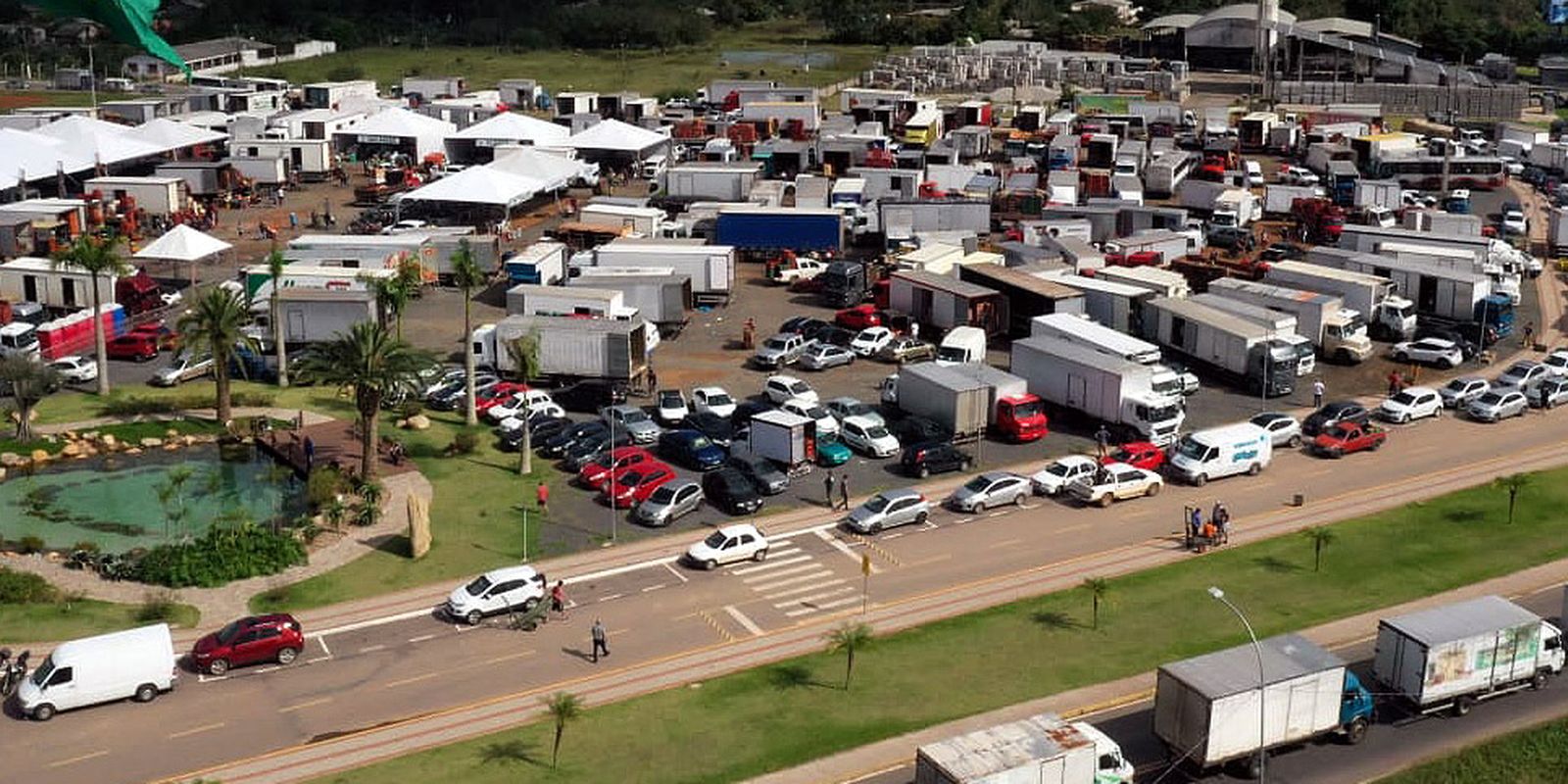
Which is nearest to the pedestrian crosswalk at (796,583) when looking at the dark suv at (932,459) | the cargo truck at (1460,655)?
the dark suv at (932,459)

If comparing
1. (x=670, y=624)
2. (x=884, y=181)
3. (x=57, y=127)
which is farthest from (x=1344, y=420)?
(x=57, y=127)

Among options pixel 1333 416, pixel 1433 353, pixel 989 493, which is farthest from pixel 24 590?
pixel 1433 353

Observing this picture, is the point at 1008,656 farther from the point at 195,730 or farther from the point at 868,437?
the point at 195,730

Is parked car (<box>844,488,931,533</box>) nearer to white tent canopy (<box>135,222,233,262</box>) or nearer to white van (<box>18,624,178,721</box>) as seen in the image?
white van (<box>18,624,178,721</box>)

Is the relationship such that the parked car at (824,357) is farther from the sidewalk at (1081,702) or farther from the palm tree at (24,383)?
the palm tree at (24,383)

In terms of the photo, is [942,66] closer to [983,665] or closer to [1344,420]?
[1344,420]

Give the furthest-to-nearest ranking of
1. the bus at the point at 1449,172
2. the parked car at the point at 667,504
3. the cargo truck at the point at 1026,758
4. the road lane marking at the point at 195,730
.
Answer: the bus at the point at 1449,172 → the parked car at the point at 667,504 → the road lane marking at the point at 195,730 → the cargo truck at the point at 1026,758
